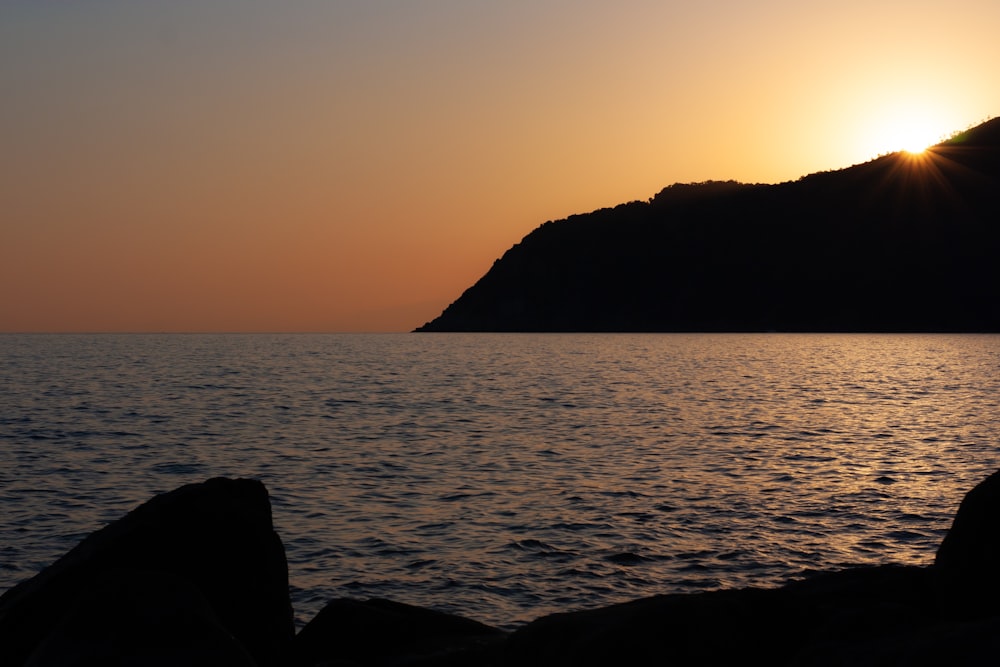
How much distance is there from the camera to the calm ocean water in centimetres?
1451

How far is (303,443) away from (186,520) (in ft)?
75.2

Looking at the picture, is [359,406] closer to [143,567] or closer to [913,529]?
[913,529]

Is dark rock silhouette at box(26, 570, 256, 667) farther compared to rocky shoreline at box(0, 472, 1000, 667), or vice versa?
rocky shoreline at box(0, 472, 1000, 667)

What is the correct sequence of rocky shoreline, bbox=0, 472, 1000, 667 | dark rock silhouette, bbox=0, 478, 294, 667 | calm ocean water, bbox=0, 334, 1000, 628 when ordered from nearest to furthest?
rocky shoreline, bbox=0, 472, 1000, 667 → dark rock silhouette, bbox=0, 478, 294, 667 → calm ocean water, bbox=0, 334, 1000, 628

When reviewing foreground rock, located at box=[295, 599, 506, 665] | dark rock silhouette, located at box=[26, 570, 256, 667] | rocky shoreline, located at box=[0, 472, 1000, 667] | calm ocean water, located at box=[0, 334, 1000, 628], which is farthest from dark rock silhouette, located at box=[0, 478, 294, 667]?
Result: calm ocean water, located at box=[0, 334, 1000, 628]

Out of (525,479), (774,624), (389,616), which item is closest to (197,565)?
(389,616)

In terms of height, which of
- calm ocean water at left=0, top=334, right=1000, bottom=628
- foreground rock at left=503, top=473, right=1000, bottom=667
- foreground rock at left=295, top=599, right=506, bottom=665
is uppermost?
foreground rock at left=503, top=473, right=1000, bottom=667

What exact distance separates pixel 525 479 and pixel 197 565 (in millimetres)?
15256

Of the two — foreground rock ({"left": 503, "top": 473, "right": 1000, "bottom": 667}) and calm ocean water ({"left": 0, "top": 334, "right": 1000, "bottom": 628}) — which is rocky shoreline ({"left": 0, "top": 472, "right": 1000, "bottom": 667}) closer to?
foreground rock ({"left": 503, "top": 473, "right": 1000, "bottom": 667})

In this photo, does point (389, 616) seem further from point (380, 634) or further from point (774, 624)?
point (774, 624)

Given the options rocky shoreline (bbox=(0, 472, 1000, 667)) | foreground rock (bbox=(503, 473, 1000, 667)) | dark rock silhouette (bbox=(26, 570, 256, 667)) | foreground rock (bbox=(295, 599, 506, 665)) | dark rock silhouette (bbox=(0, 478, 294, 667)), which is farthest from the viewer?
foreground rock (bbox=(295, 599, 506, 665))

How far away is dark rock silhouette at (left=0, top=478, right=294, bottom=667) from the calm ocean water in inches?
149

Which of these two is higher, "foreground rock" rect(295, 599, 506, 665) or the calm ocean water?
"foreground rock" rect(295, 599, 506, 665)

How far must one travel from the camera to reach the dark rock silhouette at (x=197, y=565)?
7680 mm
